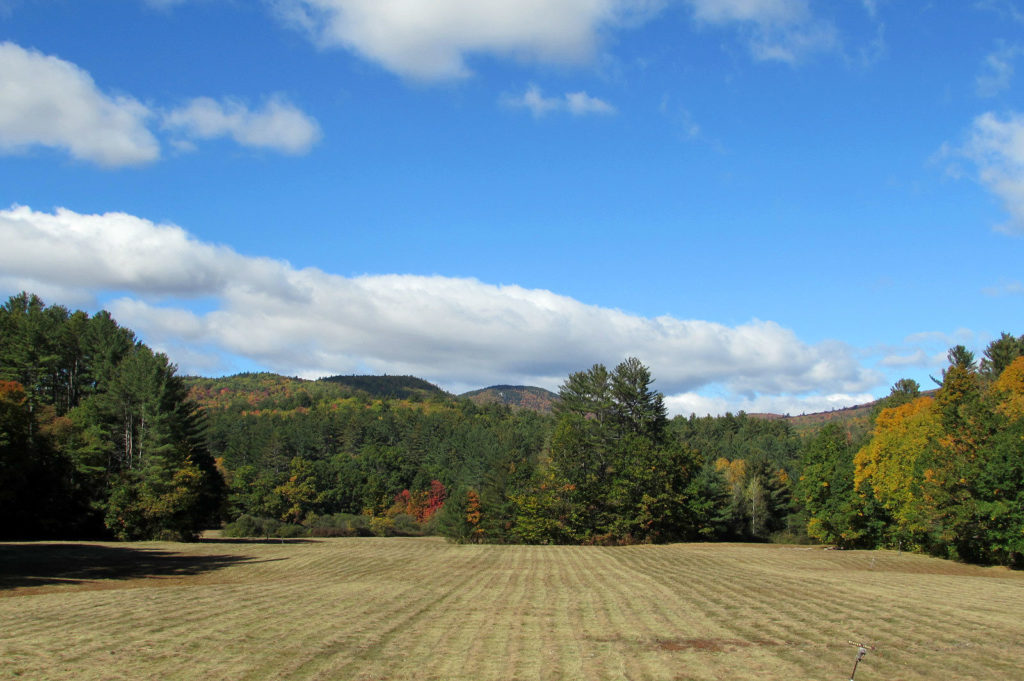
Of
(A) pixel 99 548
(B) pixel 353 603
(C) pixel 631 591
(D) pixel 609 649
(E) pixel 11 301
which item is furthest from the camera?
(E) pixel 11 301

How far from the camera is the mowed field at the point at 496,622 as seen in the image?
1544cm

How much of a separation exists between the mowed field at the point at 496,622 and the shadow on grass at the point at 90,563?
20 centimetres

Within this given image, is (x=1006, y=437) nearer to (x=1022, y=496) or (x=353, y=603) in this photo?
(x=1022, y=496)

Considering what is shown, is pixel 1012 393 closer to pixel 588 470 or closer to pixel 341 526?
pixel 588 470

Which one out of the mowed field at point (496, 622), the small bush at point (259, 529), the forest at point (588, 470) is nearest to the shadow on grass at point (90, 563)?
the mowed field at point (496, 622)

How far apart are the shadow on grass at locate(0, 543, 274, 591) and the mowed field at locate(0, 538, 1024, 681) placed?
0.20 metres

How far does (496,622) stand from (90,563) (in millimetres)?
27899

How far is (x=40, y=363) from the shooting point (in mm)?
76000

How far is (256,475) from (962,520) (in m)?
102

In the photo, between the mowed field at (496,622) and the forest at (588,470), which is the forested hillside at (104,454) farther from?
the mowed field at (496,622)

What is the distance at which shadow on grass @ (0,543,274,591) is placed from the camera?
104 feet

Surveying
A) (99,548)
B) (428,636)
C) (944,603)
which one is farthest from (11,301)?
(944,603)

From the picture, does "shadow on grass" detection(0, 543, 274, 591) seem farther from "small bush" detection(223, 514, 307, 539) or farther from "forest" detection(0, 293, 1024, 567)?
→ "small bush" detection(223, 514, 307, 539)

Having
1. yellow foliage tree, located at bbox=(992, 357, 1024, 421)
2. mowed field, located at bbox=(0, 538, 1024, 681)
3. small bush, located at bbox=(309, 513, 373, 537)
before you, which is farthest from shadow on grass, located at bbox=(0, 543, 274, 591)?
yellow foliage tree, located at bbox=(992, 357, 1024, 421)
